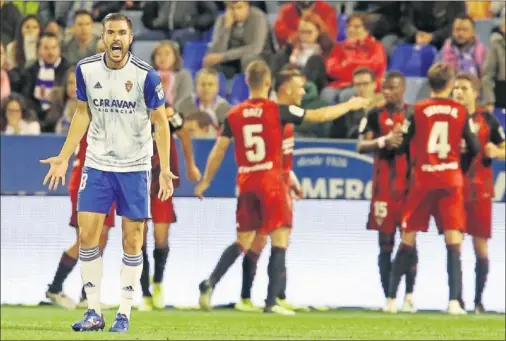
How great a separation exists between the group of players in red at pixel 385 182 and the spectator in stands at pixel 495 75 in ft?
5.57

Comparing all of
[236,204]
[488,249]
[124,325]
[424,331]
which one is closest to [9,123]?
[236,204]

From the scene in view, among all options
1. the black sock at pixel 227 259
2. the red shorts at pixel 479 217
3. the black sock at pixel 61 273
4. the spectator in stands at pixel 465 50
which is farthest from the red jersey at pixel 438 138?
the spectator in stands at pixel 465 50

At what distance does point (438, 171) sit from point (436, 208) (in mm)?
1128

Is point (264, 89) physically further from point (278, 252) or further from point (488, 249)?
point (488, 249)

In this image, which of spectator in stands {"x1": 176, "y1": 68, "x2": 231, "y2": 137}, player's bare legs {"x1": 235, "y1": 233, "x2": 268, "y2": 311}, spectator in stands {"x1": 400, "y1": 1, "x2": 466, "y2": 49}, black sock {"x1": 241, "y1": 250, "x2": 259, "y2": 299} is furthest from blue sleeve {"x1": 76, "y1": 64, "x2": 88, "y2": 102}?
spectator in stands {"x1": 400, "y1": 1, "x2": 466, "y2": 49}

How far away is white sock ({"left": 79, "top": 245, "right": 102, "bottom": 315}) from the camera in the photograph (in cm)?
271

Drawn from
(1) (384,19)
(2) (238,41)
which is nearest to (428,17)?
Result: (1) (384,19)

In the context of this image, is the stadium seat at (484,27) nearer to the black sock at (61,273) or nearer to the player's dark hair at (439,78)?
the black sock at (61,273)

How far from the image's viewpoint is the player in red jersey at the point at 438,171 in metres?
6.71

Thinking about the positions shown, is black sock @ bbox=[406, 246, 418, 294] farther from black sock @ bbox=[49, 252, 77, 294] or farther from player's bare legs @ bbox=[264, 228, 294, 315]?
black sock @ bbox=[49, 252, 77, 294]

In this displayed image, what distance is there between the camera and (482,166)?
41.3 ft

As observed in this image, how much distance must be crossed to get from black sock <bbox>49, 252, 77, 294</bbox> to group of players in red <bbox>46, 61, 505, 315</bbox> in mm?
17

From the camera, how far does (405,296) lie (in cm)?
1240

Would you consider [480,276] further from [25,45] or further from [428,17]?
[25,45]
